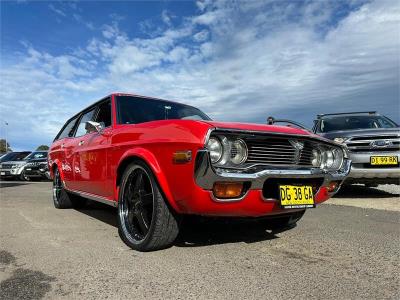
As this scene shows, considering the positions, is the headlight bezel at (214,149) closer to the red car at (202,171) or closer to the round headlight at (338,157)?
the red car at (202,171)

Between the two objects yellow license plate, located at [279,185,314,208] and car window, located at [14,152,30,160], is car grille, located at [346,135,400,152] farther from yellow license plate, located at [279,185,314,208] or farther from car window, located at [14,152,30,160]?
car window, located at [14,152,30,160]

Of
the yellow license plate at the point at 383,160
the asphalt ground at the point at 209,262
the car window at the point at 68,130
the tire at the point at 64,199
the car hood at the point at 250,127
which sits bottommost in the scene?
the asphalt ground at the point at 209,262

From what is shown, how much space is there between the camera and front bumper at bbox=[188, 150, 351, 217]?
305 cm

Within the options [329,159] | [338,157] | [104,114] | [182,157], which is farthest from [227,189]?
[104,114]

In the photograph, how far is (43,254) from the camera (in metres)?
3.51

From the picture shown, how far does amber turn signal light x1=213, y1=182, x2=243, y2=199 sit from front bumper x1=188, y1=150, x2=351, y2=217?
0.11 ft

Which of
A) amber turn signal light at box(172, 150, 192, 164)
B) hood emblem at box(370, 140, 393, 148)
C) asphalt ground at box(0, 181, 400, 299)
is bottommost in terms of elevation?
asphalt ground at box(0, 181, 400, 299)

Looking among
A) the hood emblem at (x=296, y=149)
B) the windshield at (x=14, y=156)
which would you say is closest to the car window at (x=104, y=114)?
the hood emblem at (x=296, y=149)

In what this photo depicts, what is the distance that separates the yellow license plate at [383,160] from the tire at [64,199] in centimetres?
497

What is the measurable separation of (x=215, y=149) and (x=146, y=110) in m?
1.75

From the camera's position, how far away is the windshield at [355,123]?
27.1 ft

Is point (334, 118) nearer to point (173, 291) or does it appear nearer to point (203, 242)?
point (203, 242)

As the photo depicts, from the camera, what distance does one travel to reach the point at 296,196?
3.48m

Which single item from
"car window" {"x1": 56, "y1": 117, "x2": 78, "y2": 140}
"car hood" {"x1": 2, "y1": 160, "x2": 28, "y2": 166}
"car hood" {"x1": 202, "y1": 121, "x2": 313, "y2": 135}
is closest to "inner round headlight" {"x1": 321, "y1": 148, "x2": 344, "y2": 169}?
"car hood" {"x1": 202, "y1": 121, "x2": 313, "y2": 135}
